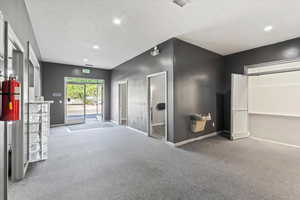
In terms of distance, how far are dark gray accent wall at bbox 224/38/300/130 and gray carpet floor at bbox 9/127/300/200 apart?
7.63 feet

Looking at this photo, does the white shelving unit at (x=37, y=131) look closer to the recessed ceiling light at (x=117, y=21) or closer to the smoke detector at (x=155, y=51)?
the recessed ceiling light at (x=117, y=21)

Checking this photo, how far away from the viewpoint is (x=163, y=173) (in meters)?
2.37

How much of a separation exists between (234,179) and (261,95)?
3.95 meters

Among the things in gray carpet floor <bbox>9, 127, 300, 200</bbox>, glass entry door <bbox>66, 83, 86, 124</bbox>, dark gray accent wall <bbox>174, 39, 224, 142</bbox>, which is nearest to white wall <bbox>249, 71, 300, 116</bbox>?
dark gray accent wall <bbox>174, 39, 224, 142</bbox>

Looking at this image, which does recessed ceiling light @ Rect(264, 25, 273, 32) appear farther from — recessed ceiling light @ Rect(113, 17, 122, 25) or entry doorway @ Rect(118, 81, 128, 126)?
entry doorway @ Rect(118, 81, 128, 126)

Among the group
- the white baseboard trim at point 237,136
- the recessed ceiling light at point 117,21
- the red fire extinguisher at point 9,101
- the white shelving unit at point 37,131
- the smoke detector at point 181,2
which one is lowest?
the white baseboard trim at point 237,136

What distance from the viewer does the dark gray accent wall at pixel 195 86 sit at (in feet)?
12.7

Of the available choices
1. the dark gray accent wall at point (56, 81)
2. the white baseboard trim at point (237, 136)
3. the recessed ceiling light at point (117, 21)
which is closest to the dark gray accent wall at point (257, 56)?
the white baseboard trim at point (237, 136)

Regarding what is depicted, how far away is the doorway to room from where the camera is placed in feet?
22.8

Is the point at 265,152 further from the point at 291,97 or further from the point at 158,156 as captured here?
the point at 158,156

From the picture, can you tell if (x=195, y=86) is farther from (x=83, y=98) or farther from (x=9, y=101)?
(x=83, y=98)

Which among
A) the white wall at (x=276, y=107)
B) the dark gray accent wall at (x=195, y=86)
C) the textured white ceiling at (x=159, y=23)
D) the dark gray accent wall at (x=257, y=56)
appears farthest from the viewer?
the white wall at (x=276, y=107)

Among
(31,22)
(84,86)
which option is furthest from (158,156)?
(84,86)

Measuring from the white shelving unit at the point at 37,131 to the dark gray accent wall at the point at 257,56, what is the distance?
565 centimetres
